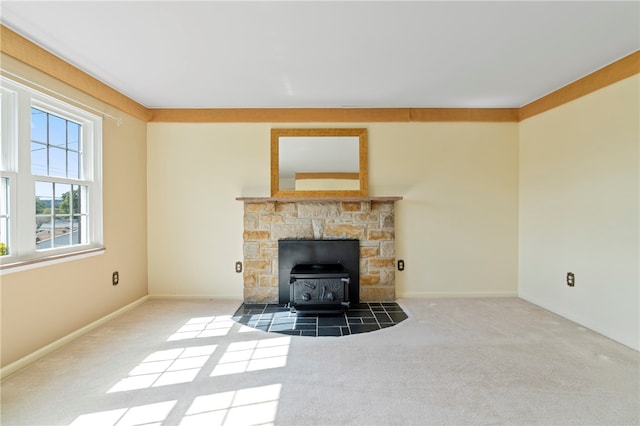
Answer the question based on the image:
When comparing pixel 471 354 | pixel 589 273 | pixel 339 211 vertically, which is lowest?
pixel 471 354

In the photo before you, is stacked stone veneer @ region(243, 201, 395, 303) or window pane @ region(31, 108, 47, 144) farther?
stacked stone veneer @ region(243, 201, 395, 303)

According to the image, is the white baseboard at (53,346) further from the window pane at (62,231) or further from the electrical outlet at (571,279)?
the electrical outlet at (571,279)

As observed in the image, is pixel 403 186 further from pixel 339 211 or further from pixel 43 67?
pixel 43 67

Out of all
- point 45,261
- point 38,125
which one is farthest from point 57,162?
point 45,261

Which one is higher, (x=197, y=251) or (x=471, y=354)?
(x=197, y=251)

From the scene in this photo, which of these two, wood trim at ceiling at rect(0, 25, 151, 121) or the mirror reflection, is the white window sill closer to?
wood trim at ceiling at rect(0, 25, 151, 121)

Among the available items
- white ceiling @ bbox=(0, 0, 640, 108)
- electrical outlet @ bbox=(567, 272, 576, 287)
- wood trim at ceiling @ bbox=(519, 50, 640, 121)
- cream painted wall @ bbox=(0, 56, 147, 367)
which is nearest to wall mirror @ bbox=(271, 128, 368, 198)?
white ceiling @ bbox=(0, 0, 640, 108)

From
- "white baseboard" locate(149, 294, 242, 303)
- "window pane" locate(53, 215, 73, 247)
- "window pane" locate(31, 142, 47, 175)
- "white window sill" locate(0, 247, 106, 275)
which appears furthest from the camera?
"white baseboard" locate(149, 294, 242, 303)

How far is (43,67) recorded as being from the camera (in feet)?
7.39

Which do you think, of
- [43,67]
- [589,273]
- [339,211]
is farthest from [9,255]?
[589,273]

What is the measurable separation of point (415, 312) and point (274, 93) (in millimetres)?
2656

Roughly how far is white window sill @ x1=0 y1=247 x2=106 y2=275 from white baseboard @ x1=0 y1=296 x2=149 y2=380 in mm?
604

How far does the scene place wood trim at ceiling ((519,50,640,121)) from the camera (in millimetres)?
2385

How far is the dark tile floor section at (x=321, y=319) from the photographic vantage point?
2.74m
